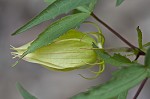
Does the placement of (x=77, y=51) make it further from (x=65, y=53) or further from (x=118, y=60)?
(x=118, y=60)

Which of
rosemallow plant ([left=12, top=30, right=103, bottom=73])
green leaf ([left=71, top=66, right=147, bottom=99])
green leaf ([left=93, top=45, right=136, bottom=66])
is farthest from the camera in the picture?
rosemallow plant ([left=12, top=30, right=103, bottom=73])

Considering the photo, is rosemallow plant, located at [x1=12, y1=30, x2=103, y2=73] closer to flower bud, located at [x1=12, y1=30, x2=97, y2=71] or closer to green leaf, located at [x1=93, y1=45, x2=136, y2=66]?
flower bud, located at [x1=12, y1=30, x2=97, y2=71]

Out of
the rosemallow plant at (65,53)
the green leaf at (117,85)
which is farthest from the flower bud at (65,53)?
the green leaf at (117,85)

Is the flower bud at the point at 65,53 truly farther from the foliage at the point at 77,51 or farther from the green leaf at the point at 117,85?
the green leaf at the point at 117,85

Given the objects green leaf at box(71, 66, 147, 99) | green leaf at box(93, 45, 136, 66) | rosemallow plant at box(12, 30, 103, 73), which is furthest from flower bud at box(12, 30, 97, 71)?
green leaf at box(71, 66, 147, 99)

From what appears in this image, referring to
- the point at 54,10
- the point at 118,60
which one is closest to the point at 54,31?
the point at 54,10

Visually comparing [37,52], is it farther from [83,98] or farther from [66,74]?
[66,74]

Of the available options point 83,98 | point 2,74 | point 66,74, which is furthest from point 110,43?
point 83,98

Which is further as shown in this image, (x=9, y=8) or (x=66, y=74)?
(x=9, y=8)

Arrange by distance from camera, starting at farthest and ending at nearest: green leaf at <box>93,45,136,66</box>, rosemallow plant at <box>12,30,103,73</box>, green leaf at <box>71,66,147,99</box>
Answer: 1. rosemallow plant at <box>12,30,103,73</box>
2. green leaf at <box>93,45,136,66</box>
3. green leaf at <box>71,66,147,99</box>
